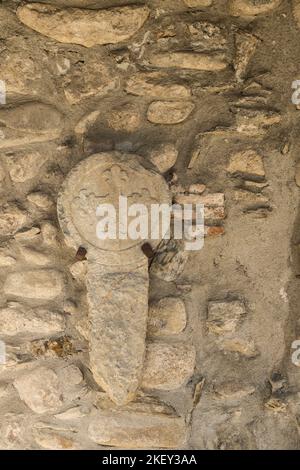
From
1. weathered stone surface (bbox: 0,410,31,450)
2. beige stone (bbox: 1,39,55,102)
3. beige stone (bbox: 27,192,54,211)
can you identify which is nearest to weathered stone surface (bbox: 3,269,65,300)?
beige stone (bbox: 27,192,54,211)

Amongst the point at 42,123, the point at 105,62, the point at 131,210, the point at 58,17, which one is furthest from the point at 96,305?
the point at 58,17

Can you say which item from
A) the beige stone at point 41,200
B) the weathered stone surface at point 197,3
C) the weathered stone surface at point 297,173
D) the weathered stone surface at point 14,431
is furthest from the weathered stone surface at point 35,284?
the weathered stone surface at point 197,3

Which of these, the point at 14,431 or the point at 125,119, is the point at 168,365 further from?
the point at 125,119

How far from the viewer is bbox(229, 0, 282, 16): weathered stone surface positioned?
72.7 inches

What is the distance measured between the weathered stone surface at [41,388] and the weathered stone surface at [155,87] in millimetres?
1003

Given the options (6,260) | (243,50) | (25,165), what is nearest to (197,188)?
(243,50)

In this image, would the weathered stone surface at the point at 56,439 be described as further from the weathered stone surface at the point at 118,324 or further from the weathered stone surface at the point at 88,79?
the weathered stone surface at the point at 88,79

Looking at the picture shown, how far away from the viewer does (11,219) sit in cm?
196

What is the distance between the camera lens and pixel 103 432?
2.05 m

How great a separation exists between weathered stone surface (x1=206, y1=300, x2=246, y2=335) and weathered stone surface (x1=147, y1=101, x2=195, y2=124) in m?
0.64

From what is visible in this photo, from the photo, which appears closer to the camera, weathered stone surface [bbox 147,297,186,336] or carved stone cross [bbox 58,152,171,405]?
Result: carved stone cross [bbox 58,152,171,405]

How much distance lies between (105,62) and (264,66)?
20.4 inches

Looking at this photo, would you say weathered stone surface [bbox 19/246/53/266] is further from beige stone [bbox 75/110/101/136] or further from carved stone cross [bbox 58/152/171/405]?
beige stone [bbox 75/110/101/136]

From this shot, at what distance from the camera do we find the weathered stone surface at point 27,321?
201 centimetres
